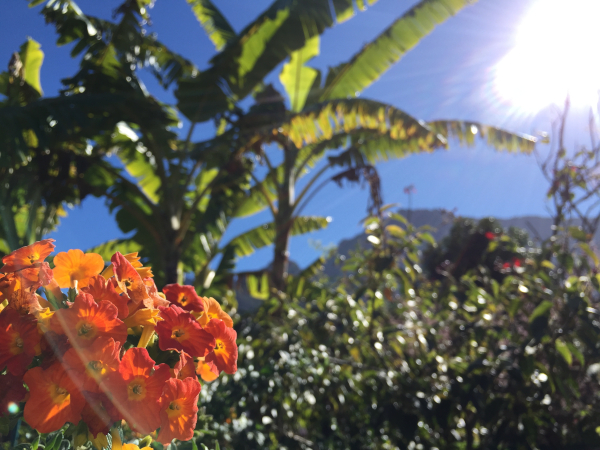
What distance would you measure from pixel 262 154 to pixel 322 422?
147 inches

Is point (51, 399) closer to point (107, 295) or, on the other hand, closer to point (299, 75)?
point (107, 295)

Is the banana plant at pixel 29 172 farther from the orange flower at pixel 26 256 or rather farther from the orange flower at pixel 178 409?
the orange flower at pixel 178 409

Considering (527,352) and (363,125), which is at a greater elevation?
(363,125)

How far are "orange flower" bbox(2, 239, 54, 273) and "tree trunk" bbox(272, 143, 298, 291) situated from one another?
4.05m

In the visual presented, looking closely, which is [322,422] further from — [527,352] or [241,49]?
[241,49]

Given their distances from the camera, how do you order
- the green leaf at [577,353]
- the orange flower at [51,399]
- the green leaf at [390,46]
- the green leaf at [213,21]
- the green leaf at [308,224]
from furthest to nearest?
the green leaf at [308,224], the green leaf at [213,21], the green leaf at [390,46], the green leaf at [577,353], the orange flower at [51,399]

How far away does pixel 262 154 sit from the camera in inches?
197

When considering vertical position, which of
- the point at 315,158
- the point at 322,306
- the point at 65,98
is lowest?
the point at 322,306

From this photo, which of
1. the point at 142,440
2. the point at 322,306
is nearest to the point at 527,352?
the point at 322,306

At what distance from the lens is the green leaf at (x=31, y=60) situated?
219 inches

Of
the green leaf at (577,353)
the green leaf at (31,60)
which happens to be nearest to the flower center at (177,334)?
the green leaf at (577,353)

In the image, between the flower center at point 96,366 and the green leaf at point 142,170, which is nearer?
the flower center at point 96,366

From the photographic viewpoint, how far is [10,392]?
538 millimetres

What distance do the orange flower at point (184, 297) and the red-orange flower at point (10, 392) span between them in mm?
276
